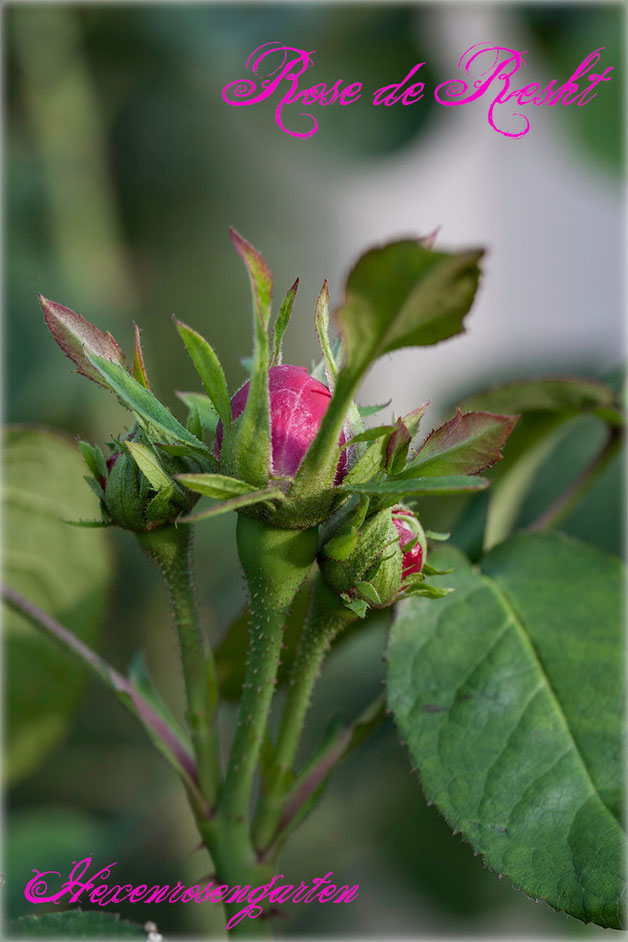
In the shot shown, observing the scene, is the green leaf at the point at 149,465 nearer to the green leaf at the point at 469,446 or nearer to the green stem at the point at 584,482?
the green leaf at the point at 469,446

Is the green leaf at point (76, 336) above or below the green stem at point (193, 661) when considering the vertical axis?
above

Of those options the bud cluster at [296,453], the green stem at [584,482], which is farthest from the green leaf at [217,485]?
the green stem at [584,482]

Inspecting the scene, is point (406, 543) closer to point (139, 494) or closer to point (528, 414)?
point (139, 494)

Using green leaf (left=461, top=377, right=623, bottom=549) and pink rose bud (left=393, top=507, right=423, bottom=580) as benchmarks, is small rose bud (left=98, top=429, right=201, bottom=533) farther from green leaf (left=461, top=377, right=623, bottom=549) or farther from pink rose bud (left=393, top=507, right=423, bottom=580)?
green leaf (left=461, top=377, right=623, bottom=549)

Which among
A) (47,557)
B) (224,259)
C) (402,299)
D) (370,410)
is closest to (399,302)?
(402,299)

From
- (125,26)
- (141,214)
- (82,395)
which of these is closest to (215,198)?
(141,214)

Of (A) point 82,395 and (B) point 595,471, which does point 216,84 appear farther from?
(B) point 595,471
